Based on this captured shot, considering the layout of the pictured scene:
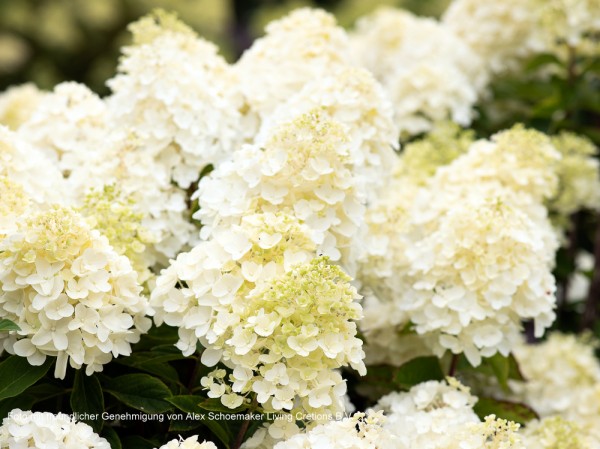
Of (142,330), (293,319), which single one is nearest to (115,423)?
(142,330)

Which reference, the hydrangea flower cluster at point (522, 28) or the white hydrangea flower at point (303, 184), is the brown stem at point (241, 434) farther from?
the hydrangea flower cluster at point (522, 28)

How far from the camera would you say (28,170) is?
1.86m

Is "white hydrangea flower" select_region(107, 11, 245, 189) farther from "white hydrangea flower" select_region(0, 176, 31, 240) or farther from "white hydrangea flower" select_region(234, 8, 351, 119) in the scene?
"white hydrangea flower" select_region(0, 176, 31, 240)

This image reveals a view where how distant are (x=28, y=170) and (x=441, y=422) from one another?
1.06 metres

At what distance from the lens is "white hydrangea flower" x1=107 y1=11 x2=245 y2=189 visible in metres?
2.04

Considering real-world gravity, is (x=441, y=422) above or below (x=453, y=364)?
below

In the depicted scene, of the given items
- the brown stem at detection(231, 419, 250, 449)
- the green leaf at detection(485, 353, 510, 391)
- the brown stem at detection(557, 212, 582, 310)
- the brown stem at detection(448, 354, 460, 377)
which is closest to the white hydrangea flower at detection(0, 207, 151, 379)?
the brown stem at detection(231, 419, 250, 449)

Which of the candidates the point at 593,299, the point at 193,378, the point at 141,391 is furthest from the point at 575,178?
the point at 141,391

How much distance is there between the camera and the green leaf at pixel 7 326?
146cm

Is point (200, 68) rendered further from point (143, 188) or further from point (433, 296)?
point (433, 296)

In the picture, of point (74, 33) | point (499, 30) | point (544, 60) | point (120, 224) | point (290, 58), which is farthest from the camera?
point (74, 33)

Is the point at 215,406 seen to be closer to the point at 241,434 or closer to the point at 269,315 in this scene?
the point at 241,434

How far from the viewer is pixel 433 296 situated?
1.90 meters

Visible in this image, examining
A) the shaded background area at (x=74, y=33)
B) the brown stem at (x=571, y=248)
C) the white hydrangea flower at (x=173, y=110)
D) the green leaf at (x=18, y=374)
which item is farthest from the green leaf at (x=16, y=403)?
the shaded background area at (x=74, y=33)
